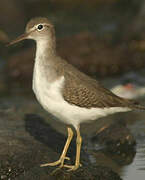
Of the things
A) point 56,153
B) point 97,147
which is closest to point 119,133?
point 97,147

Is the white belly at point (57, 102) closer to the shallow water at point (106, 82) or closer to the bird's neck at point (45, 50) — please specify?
the bird's neck at point (45, 50)

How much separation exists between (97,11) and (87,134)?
13.4m

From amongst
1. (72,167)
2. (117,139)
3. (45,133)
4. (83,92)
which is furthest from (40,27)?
(117,139)

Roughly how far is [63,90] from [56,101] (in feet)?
0.84

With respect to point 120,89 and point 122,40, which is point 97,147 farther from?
point 122,40

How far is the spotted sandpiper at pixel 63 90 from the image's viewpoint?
8867 millimetres

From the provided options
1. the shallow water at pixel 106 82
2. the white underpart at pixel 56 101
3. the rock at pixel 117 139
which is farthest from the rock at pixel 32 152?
the white underpart at pixel 56 101

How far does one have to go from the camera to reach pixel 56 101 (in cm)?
884

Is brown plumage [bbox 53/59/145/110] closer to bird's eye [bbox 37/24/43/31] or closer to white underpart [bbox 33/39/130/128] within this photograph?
white underpart [bbox 33/39/130/128]

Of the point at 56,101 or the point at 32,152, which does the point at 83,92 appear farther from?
the point at 32,152

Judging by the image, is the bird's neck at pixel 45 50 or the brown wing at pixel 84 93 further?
the bird's neck at pixel 45 50

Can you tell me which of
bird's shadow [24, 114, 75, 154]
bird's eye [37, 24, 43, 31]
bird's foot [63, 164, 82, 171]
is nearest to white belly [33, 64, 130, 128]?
bird's foot [63, 164, 82, 171]

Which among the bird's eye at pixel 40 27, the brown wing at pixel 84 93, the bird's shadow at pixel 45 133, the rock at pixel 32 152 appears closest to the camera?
the rock at pixel 32 152

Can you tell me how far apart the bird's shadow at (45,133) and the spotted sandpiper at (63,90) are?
3.70 ft
